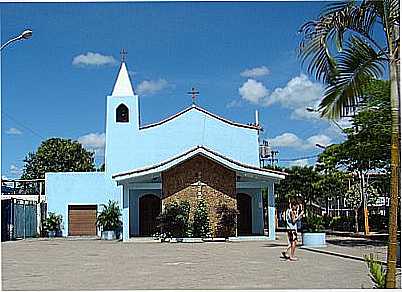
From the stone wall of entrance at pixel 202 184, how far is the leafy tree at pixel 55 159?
33.2m

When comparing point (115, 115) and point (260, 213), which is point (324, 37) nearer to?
point (260, 213)

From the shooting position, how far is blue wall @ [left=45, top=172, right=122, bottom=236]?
3659cm

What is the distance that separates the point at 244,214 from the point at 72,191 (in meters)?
9.42

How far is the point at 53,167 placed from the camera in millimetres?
61281

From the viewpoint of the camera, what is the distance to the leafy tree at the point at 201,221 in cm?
2800

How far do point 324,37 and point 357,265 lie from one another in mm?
7943

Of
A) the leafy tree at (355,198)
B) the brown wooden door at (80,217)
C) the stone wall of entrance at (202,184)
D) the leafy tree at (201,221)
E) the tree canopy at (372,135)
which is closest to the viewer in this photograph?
the tree canopy at (372,135)

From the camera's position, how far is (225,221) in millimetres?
28703

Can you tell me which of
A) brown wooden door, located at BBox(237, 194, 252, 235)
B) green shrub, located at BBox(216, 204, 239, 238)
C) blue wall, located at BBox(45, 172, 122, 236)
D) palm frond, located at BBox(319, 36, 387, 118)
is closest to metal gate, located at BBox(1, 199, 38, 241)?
blue wall, located at BBox(45, 172, 122, 236)

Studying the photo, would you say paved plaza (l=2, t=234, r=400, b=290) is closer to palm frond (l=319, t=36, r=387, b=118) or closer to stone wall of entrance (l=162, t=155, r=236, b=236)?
palm frond (l=319, t=36, r=387, b=118)

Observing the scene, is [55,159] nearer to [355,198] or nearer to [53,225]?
[53,225]

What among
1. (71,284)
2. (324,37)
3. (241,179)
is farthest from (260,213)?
(324,37)

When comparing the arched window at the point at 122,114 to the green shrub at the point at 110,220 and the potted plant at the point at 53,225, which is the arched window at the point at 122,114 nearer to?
the green shrub at the point at 110,220

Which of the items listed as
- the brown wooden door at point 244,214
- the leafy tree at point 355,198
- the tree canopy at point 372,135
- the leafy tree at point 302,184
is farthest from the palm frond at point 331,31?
the leafy tree at point 302,184
